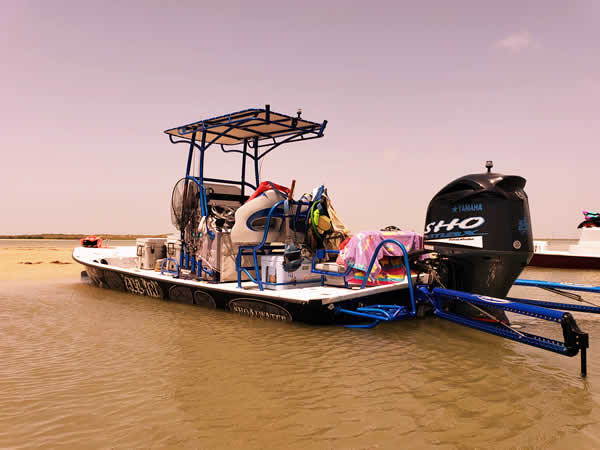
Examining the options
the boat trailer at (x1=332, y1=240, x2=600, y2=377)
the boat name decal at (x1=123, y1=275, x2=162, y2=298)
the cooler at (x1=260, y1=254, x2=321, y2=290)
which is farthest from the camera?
the boat name decal at (x1=123, y1=275, x2=162, y2=298)

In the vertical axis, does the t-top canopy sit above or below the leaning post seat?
above

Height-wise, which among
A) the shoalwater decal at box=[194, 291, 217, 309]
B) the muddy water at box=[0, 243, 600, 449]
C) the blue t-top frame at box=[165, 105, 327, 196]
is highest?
the blue t-top frame at box=[165, 105, 327, 196]

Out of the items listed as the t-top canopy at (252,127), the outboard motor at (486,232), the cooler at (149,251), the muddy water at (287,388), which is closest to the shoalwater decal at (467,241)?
the outboard motor at (486,232)

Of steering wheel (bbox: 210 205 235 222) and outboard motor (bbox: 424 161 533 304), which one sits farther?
steering wheel (bbox: 210 205 235 222)

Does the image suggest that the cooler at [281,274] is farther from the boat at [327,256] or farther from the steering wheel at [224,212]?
the steering wheel at [224,212]

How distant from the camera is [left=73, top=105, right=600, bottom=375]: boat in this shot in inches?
182

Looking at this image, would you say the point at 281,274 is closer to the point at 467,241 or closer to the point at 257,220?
the point at 257,220

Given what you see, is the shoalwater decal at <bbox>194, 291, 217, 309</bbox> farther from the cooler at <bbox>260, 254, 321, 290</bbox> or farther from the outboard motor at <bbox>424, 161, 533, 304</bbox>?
the outboard motor at <bbox>424, 161, 533, 304</bbox>

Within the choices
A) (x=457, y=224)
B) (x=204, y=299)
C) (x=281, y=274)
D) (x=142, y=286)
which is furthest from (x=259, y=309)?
(x=142, y=286)

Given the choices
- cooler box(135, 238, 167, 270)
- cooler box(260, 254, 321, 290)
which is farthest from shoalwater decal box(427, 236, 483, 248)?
cooler box(135, 238, 167, 270)

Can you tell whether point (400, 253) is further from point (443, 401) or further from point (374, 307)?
point (443, 401)

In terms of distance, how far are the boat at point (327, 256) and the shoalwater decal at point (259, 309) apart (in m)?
0.02

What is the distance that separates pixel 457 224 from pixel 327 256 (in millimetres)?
2364

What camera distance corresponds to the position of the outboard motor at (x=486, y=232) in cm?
458
